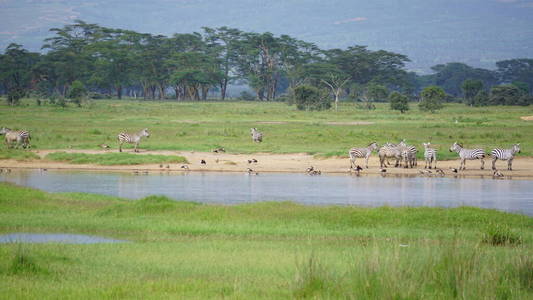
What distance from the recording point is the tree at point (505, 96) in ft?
235

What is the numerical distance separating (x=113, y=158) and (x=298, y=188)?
8.43 meters

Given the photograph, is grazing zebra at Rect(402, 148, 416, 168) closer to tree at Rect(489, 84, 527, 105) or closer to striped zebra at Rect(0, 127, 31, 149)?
striped zebra at Rect(0, 127, 31, 149)

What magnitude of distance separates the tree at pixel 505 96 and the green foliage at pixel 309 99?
62.9ft

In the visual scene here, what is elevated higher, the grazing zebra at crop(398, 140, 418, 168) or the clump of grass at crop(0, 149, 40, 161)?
the grazing zebra at crop(398, 140, 418, 168)

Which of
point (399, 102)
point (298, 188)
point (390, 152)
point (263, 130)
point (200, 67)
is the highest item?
point (200, 67)

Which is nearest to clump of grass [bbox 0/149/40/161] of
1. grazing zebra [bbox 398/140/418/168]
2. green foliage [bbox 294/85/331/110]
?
grazing zebra [bbox 398/140/418/168]

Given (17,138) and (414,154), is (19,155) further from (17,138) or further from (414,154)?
(414,154)

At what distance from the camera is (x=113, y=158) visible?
27.1m

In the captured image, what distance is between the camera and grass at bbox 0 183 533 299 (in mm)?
7859

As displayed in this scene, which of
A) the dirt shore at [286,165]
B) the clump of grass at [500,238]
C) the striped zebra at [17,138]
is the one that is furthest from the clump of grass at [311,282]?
the striped zebra at [17,138]

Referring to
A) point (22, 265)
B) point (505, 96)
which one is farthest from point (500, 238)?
point (505, 96)

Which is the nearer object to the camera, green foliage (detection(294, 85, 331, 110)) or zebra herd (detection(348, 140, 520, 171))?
zebra herd (detection(348, 140, 520, 171))

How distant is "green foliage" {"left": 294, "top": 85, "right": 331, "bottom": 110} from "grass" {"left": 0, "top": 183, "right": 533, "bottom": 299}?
4385cm

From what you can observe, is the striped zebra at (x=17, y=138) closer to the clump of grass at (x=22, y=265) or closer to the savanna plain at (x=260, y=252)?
the savanna plain at (x=260, y=252)
